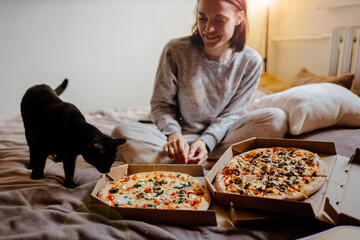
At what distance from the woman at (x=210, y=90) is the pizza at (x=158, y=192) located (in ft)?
0.98

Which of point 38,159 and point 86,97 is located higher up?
point 38,159

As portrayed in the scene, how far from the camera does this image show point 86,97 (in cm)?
280

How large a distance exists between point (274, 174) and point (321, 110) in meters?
0.54

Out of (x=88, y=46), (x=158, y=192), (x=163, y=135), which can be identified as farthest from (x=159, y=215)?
(x=88, y=46)

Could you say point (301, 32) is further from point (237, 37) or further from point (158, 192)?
point (158, 192)

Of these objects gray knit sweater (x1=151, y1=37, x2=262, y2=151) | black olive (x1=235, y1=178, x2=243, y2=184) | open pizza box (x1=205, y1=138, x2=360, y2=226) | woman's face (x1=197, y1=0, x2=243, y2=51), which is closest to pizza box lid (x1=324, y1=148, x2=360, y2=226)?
open pizza box (x1=205, y1=138, x2=360, y2=226)

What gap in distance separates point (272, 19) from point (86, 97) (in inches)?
79.2

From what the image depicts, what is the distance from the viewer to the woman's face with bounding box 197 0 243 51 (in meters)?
1.31

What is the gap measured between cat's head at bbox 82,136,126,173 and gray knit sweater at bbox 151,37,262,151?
0.55 meters

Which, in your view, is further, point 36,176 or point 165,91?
point 165,91

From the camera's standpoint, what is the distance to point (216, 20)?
134 centimetres

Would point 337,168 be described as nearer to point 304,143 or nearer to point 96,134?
point 304,143

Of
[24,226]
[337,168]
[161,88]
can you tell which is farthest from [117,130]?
[337,168]

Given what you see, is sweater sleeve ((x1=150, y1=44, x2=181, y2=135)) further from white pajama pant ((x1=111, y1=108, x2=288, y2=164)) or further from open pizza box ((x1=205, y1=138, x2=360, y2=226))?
open pizza box ((x1=205, y1=138, x2=360, y2=226))
